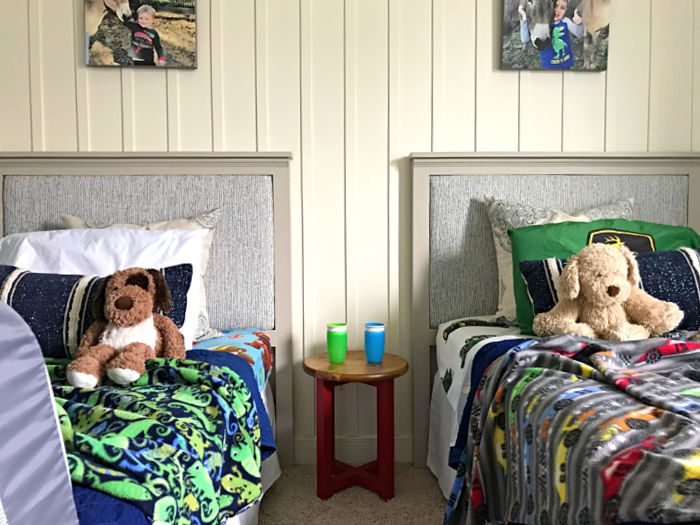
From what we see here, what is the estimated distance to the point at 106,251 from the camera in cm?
187

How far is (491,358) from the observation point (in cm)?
158

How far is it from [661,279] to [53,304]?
172 centimetres

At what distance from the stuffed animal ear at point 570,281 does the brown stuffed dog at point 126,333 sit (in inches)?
43.4

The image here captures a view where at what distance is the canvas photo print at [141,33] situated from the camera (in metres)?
2.18

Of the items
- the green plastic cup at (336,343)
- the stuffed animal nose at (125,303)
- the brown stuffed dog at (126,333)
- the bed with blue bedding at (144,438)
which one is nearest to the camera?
the bed with blue bedding at (144,438)

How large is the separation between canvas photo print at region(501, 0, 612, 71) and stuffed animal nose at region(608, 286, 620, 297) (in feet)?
3.37

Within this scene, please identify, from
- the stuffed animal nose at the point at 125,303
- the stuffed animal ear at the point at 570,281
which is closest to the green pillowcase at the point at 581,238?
the stuffed animal ear at the point at 570,281

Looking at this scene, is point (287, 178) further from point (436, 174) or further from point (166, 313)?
point (166, 313)

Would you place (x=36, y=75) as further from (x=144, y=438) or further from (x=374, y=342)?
(x=144, y=438)

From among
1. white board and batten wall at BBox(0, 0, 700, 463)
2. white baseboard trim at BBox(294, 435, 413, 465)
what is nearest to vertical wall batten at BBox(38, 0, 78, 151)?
white board and batten wall at BBox(0, 0, 700, 463)

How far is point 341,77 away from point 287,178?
45 cm

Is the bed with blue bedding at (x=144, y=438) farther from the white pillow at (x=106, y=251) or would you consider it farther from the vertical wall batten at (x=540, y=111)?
the vertical wall batten at (x=540, y=111)

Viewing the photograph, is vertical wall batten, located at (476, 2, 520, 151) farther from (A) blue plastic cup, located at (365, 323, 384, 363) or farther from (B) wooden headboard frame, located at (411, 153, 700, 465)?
(A) blue plastic cup, located at (365, 323, 384, 363)

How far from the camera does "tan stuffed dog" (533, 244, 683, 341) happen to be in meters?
1.64
